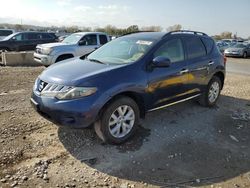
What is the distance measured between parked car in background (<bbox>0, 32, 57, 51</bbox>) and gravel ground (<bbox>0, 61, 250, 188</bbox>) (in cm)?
1312

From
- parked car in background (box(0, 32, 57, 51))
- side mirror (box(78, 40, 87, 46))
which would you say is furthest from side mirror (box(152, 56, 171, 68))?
parked car in background (box(0, 32, 57, 51))

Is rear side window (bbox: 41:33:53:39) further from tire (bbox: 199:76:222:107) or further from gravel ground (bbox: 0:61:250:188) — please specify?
tire (bbox: 199:76:222:107)

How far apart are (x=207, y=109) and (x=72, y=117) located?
12.0ft

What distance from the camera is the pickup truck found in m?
11.5

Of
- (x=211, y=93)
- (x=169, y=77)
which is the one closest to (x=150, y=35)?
(x=169, y=77)

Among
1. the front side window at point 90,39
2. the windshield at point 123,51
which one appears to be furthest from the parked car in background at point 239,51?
the windshield at point 123,51

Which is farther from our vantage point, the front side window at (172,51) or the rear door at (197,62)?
the rear door at (197,62)

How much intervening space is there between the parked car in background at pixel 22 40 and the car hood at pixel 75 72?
14577mm

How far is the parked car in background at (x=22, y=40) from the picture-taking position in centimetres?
1780

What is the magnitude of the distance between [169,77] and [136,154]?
1560 millimetres

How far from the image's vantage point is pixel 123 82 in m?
4.27

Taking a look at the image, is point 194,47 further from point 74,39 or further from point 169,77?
point 74,39

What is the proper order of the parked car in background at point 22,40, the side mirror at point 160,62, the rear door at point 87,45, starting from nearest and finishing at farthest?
1. the side mirror at point 160,62
2. the rear door at point 87,45
3. the parked car in background at point 22,40

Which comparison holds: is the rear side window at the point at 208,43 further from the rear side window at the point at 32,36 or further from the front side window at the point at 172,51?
the rear side window at the point at 32,36
